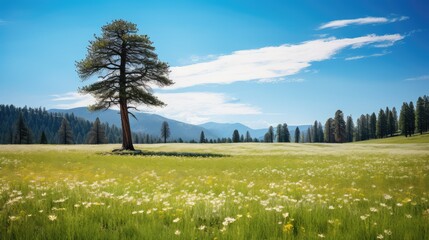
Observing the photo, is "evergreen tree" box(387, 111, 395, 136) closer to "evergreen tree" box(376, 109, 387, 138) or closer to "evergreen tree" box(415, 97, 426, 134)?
"evergreen tree" box(376, 109, 387, 138)

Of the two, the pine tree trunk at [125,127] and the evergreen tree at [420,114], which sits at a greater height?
the evergreen tree at [420,114]

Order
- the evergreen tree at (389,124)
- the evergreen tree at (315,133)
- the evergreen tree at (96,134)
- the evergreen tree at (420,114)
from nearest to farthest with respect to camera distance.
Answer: the evergreen tree at (96,134)
the evergreen tree at (420,114)
the evergreen tree at (389,124)
the evergreen tree at (315,133)

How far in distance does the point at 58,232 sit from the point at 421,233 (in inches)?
218

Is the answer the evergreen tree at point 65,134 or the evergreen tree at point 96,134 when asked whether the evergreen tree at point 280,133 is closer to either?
the evergreen tree at point 96,134

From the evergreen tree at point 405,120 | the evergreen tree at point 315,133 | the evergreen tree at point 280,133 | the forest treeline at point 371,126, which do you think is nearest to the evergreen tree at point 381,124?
the forest treeline at point 371,126

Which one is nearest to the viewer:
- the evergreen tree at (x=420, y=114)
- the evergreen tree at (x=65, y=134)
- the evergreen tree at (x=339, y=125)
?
the evergreen tree at (x=65, y=134)

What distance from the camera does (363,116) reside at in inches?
6024

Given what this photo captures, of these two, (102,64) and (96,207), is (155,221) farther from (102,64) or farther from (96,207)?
(102,64)

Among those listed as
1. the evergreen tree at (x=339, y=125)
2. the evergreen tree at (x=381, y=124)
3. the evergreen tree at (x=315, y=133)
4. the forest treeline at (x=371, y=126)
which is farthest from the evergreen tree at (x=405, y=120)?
the evergreen tree at (x=315, y=133)

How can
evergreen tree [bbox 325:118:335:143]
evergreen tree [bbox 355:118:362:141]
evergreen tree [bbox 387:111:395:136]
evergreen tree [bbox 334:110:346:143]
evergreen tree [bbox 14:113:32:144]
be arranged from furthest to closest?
1. evergreen tree [bbox 355:118:362:141]
2. evergreen tree [bbox 387:111:395:136]
3. evergreen tree [bbox 325:118:335:143]
4. evergreen tree [bbox 334:110:346:143]
5. evergreen tree [bbox 14:113:32:144]

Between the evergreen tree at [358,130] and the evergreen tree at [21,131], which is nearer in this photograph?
the evergreen tree at [21,131]

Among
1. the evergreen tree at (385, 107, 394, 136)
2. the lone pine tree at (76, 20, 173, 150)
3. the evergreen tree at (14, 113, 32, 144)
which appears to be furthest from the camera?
the evergreen tree at (385, 107, 394, 136)

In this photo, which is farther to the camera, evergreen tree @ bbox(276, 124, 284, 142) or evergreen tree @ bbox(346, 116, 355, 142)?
evergreen tree @ bbox(346, 116, 355, 142)

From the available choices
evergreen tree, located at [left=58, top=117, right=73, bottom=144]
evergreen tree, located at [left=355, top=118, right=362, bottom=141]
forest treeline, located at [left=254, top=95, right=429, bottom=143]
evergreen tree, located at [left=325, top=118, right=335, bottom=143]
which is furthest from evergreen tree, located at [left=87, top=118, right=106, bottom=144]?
evergreen tree, located at [left=355, top=118, right=362, bottom=141]
